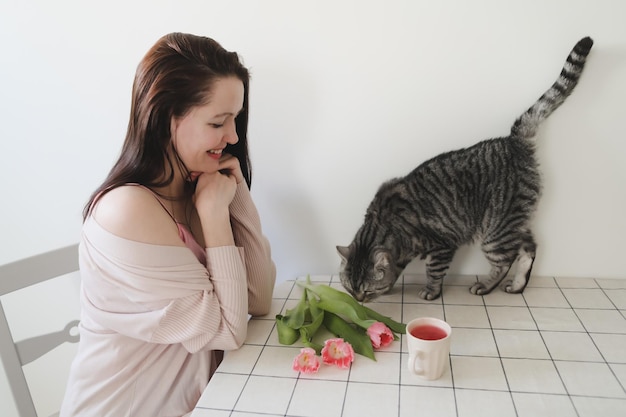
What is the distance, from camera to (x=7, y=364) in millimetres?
1237

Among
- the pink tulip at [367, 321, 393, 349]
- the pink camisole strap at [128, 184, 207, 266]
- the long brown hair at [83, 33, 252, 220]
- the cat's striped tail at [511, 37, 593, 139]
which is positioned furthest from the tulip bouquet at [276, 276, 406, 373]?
the cat's striped tail at [511, 37, 593, 139]

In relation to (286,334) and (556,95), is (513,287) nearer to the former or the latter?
(556,95)

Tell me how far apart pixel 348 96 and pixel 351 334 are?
661 mm

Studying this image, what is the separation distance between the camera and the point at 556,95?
3.84 ft

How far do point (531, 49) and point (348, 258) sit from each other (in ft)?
2.37

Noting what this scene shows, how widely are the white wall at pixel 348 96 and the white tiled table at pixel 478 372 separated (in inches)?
8.9

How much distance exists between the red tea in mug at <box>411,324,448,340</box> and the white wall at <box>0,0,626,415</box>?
47cm

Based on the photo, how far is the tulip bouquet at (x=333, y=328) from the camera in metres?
0.99

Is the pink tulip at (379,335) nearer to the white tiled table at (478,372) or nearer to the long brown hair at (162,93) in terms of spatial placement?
the white tiled table at (478,372)

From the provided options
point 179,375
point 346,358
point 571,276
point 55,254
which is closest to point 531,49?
point 571,276

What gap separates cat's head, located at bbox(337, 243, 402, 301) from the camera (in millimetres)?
1240

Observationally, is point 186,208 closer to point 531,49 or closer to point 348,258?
point 348,258

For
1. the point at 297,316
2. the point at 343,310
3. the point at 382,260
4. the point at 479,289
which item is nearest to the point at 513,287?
the point at 479,289

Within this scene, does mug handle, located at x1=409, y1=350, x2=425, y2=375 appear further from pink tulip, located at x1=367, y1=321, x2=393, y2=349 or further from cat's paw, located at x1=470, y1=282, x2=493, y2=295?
cat's paw, located at x1=470, y1=282, x2=493, y2=295
